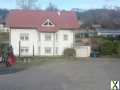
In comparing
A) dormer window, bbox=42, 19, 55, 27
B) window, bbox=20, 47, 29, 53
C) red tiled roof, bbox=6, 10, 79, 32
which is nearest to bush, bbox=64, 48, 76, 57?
red tiled roof, bbox=6, 10, 79, 32

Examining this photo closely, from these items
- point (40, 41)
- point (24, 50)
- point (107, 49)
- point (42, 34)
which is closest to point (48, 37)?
point (42, 34)

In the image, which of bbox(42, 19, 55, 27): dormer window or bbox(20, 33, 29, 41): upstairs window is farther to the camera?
bbox(42, 19, 55, 27): dormer window

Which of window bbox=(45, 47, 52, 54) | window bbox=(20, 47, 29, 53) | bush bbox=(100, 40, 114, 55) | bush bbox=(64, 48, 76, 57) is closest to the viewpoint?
bush bbox=(64, 48, 76, 57)

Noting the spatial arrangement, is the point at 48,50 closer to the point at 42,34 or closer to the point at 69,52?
the point at 42,34

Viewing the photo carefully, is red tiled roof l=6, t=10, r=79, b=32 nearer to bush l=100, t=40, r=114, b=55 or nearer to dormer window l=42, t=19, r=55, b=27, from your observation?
dormer window l=42, t=19, r=55, b=27

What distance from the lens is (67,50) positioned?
166 ft

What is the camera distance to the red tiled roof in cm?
5349

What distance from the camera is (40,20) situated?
54.6 m

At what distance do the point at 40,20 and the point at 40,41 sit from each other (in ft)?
10.3

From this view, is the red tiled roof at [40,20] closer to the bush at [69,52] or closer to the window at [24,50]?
the window at [24,50]

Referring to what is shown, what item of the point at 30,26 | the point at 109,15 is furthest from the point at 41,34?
the point at 109,15

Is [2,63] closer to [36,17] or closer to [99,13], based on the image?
[36,17]

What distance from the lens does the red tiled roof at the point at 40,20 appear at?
175 ft

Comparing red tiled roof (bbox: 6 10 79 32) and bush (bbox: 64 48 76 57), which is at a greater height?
red tiled roof (bbox: 6 10 79 32)
